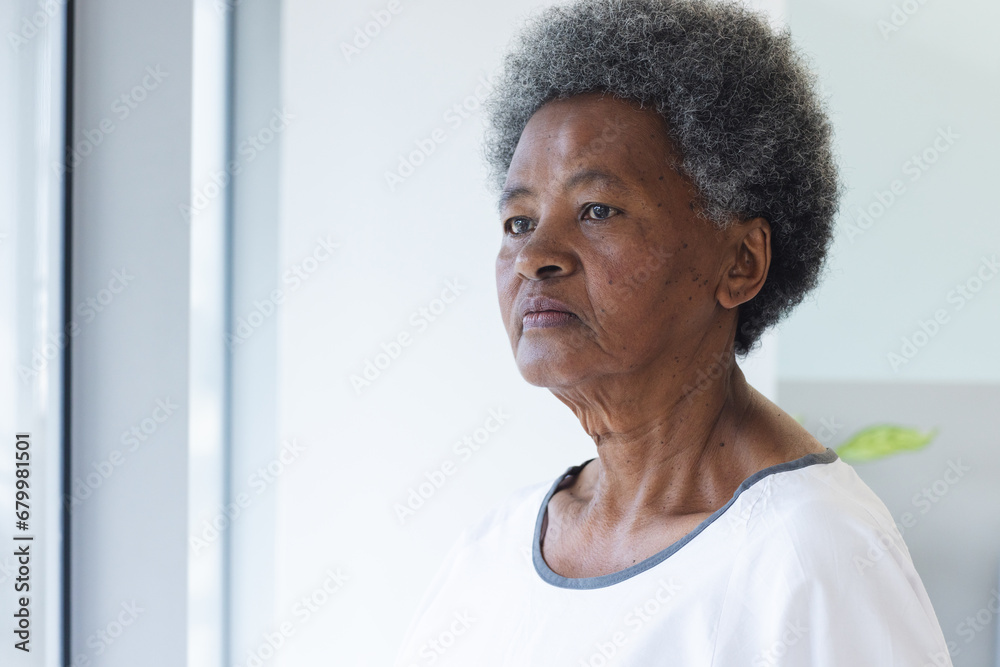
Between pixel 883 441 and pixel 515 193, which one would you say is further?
pixel 883 441

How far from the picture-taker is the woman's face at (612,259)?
847 millimetres

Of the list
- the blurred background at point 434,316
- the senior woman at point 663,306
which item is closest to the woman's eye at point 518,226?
the senior woman at point 663,306

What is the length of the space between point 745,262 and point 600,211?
200mm

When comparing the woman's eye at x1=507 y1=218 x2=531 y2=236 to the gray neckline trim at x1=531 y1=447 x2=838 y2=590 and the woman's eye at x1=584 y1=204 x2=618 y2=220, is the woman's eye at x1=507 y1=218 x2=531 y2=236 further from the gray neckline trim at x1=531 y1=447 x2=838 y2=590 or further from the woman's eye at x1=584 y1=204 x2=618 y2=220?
the gray neckline trim at x1=531 y1=447 x2=838 y2=590

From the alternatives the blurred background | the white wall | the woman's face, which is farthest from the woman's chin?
the white wall

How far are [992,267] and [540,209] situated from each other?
1.34 metres

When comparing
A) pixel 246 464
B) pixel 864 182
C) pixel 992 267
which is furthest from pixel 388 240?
pixel 992 267

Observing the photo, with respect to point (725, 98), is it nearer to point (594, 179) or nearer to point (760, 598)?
point (594, 179)

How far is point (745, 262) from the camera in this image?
915mm

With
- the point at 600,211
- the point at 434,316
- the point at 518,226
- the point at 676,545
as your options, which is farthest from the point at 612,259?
the point at 434,316

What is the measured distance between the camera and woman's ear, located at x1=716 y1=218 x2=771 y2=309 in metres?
0.90

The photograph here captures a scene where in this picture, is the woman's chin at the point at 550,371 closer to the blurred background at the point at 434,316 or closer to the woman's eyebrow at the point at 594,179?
the woman's eyebrow at the point at 594,179

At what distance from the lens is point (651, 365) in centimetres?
88

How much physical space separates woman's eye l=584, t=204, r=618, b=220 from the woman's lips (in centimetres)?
12
